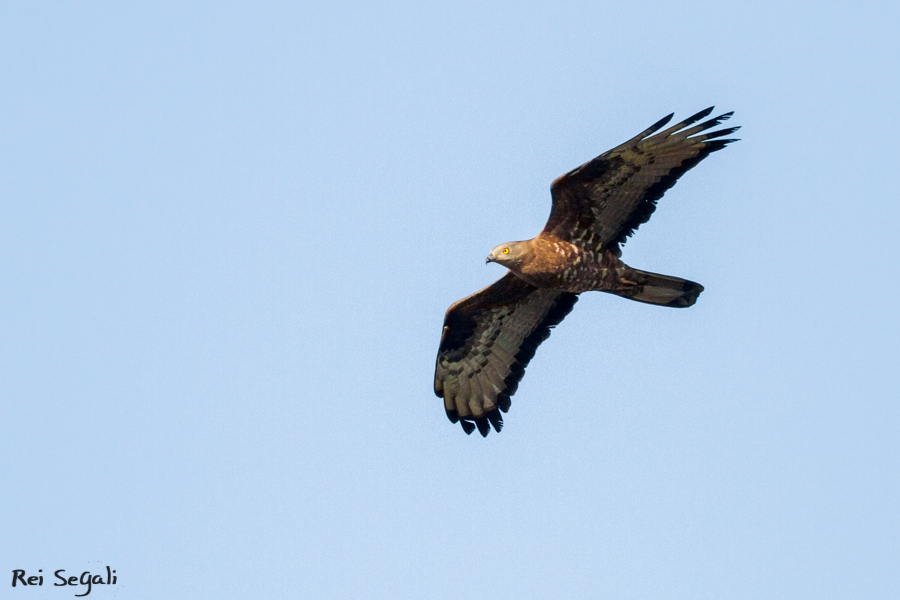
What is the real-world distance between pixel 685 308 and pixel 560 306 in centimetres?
162

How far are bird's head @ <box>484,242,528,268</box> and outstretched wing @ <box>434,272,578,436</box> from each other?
3.68ft

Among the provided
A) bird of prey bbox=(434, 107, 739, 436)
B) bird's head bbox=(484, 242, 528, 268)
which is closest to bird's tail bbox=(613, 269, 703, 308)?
bird of prey bbox=(434, 107, 739, 436)

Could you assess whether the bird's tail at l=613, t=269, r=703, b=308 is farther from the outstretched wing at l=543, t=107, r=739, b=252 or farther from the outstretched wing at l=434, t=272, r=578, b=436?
the outstretched wing at l=434, t=272, r=578, b=436

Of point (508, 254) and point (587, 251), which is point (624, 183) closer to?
point (587, 251)

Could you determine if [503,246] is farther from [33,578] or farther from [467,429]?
[33,578]

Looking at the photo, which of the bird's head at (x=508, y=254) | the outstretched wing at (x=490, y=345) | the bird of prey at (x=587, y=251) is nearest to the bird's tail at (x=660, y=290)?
the bird of prey at (x=587, y=251)

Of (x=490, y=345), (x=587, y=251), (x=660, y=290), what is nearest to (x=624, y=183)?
(x=587, y=251)

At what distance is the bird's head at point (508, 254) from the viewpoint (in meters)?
15.7

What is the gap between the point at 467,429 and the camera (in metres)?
17.5

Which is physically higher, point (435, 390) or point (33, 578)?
point (435, 390)

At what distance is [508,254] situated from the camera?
15695 millimetres

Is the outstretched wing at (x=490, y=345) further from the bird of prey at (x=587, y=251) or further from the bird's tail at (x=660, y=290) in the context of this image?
the bird's tail at (x=660, y=290)

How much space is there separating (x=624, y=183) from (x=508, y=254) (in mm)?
1550

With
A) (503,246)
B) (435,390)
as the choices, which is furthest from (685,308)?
(435,390)
